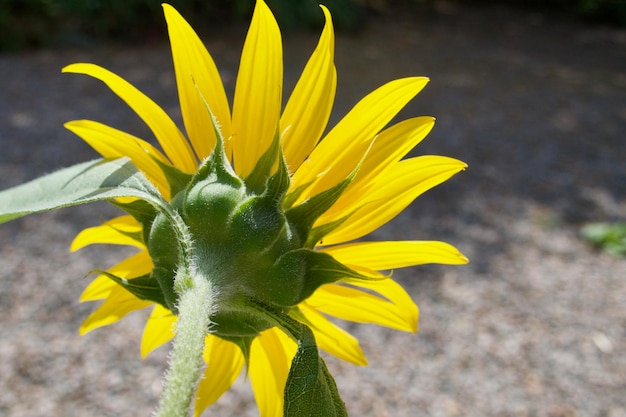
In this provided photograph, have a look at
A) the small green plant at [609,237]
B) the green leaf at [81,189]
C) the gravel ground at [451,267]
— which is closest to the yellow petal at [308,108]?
the green leaf at [81,189]

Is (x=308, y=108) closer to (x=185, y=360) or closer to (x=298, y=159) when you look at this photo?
(x=298, y=159)

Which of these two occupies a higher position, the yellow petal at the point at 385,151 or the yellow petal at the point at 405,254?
the yellow petal at the point at 385,151

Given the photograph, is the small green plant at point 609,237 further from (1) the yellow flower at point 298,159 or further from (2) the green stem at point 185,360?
(2) the green stem at point 185,360

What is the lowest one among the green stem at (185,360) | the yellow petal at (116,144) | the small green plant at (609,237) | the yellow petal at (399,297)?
the small green plant at (609,237)

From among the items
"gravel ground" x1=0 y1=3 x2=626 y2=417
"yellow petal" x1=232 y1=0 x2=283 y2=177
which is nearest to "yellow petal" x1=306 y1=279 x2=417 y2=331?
"yellow petal" x1=232 y1=0 x2=283 y2=177

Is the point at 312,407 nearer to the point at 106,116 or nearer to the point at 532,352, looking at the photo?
the point at 532,352

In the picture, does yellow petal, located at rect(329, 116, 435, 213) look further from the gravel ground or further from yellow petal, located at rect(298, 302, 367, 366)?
the gravel ground
